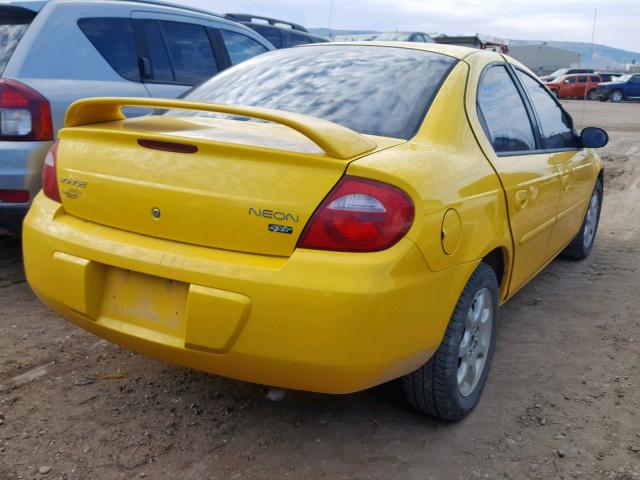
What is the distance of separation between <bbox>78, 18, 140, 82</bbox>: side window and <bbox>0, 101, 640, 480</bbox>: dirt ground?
1843 mm

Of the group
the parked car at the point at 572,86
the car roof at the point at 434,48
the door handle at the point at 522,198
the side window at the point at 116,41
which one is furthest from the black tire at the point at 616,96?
the door handle at the point at 522,198

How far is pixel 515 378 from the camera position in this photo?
3221mm

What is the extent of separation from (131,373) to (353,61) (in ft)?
5.76

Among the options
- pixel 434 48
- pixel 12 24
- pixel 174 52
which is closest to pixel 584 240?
pixel 434 48

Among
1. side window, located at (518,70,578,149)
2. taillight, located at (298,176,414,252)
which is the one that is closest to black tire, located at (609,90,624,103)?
side window, located at (518,70,578,149)

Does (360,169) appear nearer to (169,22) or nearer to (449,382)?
(449,382)

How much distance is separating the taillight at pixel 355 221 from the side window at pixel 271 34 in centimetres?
760

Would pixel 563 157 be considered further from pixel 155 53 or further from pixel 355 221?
pixel 155 53

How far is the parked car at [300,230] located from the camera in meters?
2.14

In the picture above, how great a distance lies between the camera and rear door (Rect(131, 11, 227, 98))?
16.1 ft

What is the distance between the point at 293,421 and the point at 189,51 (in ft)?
11.8

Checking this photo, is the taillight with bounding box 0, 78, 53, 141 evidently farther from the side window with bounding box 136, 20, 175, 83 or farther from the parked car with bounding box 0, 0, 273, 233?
the side window with bounding box 136, 20, 175, 83

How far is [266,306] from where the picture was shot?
2.12 meters

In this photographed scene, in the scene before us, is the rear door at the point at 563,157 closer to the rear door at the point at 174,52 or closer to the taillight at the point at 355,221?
the taillight at the point at 355,221
